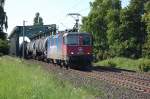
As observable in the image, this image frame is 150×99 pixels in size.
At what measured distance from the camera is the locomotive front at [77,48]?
3844 cm

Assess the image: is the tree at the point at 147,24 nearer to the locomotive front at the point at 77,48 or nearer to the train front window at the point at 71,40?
the locomotive front at the point at 77,48

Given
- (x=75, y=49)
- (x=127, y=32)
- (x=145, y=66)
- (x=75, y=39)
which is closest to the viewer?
(x=75, y=49)

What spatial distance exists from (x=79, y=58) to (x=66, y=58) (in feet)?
3.31

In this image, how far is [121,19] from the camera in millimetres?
63000

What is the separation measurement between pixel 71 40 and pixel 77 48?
2.41 ft

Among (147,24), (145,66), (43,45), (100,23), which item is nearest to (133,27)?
(147,24)

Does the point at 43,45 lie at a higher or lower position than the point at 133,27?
lower

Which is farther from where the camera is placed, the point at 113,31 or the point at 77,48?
the point at 113,31

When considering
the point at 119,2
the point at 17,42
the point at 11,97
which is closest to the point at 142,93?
the point at 11,97

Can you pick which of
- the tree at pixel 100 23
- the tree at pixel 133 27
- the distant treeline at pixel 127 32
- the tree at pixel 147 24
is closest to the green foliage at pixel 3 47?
the tree at pixel 100 23

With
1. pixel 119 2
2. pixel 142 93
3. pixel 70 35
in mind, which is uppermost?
pixel 119 2

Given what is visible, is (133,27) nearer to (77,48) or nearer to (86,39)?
(86,39)

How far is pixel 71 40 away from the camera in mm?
38844

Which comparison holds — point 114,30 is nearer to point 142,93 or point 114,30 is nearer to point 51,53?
point 51,53
